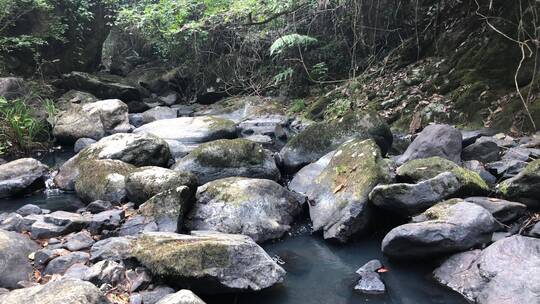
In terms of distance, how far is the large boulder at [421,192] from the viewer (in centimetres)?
456

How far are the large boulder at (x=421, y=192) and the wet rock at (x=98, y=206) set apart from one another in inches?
120

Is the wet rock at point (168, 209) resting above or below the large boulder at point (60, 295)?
below

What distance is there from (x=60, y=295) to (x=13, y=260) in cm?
125

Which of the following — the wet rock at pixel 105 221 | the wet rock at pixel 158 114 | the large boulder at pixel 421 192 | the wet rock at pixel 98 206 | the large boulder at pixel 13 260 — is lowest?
the wet rock at pixel 158 114

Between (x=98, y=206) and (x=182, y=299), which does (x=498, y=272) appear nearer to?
(x=182, y=299)

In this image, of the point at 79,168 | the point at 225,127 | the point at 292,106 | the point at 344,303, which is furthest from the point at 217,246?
the point at 292,106

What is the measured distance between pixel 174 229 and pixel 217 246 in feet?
4.26

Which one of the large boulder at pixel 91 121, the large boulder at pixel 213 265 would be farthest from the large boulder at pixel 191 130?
the large boulder at pixel 213 265

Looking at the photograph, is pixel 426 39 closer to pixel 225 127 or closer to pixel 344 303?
pixel 225 127

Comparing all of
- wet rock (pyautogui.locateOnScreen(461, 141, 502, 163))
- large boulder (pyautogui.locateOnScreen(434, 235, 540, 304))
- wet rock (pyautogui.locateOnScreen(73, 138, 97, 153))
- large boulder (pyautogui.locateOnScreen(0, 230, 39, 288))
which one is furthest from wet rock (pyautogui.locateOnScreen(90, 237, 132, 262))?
wet rock (pyautogui.locateOnScreen(73, 138, 97, 153))

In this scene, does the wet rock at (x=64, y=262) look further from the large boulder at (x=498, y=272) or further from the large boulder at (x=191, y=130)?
the large boulder at (x=191, y=130)

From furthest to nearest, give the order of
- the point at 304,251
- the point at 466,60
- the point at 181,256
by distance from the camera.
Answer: the point at 466,60 → the point at 304,251 → the point at 181,256

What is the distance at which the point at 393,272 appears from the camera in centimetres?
404

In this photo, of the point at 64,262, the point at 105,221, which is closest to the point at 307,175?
the point at 105,221
